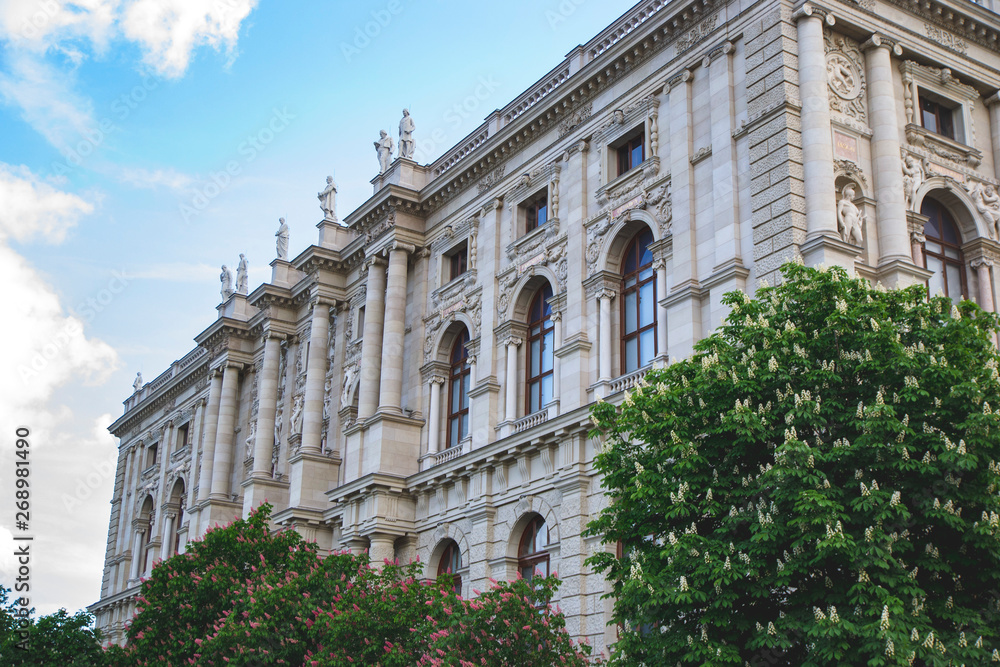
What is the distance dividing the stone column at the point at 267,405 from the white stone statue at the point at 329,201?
5.60m

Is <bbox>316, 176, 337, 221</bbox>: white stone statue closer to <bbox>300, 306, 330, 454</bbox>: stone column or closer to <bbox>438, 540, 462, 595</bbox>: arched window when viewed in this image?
<bbox>300, 306, 330, 454</bbox>: stone column

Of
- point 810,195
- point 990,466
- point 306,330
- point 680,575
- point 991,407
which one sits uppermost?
point 306,330

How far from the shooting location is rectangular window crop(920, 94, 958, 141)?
29.5m

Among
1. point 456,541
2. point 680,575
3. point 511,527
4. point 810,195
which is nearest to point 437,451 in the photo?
point 456,541

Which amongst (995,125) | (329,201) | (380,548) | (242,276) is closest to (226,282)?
(242,276)

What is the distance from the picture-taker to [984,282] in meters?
28.2

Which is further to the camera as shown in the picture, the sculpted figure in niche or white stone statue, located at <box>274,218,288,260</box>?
white stone statue, located at <box>274,218,288,260</box>

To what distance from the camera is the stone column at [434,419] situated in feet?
121

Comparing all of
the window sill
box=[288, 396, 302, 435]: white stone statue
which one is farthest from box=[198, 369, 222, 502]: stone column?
the window sill

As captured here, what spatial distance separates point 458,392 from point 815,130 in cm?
1527

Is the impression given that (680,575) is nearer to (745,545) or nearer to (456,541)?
(745,545)

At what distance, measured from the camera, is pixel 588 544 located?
2827 centimetres

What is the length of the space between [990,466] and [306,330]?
34.4 m

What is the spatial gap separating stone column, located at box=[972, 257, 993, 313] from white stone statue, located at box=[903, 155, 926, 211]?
8.16ft
